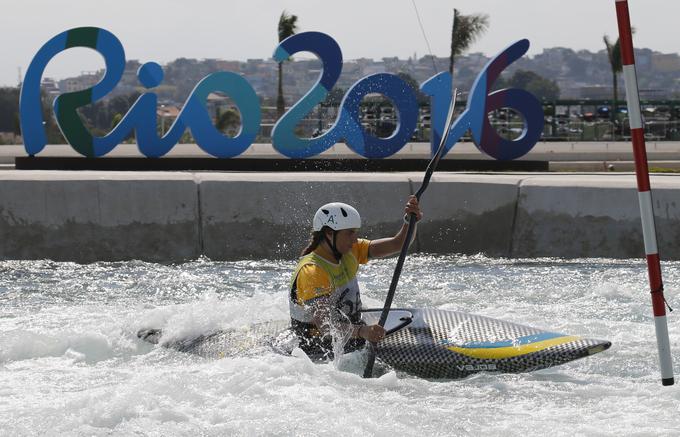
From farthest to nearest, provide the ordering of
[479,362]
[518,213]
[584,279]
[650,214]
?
1. [518,213]
2. [584,279]
3. [479,362]
4. [650,214]

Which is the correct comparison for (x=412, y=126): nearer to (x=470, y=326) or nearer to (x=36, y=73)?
(x=36, y=73)

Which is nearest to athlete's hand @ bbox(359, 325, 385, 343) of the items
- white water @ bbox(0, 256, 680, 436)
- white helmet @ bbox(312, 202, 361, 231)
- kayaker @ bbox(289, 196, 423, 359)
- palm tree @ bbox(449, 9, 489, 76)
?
kayaker @ bbox(289, 196, 423, 359)

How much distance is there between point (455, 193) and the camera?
48.5 feet

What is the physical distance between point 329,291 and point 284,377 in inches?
25.8

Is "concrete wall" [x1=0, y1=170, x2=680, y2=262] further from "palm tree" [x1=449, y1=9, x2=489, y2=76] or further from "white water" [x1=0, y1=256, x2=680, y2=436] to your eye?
"palm tree" [x1=449, y1=9, x2=489, y2=76]

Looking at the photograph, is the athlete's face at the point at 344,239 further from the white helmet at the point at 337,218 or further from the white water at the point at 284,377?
the white water at the point at 284,377

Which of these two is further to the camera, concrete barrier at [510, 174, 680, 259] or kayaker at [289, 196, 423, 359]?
concrete barrier at [510, 174, 680, 259]

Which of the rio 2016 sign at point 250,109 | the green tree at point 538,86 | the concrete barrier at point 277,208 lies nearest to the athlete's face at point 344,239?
the concrete barrier at point 277,208

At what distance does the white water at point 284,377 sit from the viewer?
707 centimetres

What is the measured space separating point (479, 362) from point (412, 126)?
1395cm

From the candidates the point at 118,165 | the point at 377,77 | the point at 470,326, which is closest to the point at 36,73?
the point at 118,165

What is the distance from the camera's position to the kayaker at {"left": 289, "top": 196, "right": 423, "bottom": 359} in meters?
7.93

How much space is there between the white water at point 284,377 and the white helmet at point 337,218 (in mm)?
945

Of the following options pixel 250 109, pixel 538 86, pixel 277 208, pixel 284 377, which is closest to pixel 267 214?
pixel 277 208
